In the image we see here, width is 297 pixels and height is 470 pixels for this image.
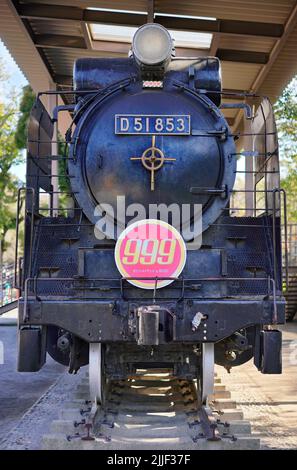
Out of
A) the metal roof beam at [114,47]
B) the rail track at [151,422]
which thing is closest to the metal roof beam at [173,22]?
the metal roof beam at [114,47]

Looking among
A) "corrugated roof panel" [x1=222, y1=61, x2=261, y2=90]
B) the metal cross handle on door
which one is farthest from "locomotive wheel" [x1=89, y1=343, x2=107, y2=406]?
"corrugated roof panel" [x1=222, y1=61, x2=261, y2=90]

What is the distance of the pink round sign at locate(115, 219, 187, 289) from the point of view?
188 inches

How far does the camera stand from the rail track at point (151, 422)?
14.3ft

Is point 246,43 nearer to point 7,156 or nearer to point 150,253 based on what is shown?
point 150,253

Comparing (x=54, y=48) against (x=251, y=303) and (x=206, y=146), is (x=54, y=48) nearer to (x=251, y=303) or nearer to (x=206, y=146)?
(x=206, y=146)

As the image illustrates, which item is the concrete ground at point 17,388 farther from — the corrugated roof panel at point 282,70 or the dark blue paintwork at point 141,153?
the corrugated roof panel at point 282,70

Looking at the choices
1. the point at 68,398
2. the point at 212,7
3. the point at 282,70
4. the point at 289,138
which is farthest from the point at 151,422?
the point at 289,138

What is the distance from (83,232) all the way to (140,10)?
6.47m

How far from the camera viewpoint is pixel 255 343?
5.02 meters

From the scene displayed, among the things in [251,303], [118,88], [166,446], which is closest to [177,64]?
[118,88]

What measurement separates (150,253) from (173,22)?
7.23 meters

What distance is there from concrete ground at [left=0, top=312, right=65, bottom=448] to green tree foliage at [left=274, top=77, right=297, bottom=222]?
9254 millimetres

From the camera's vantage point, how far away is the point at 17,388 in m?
7.86
